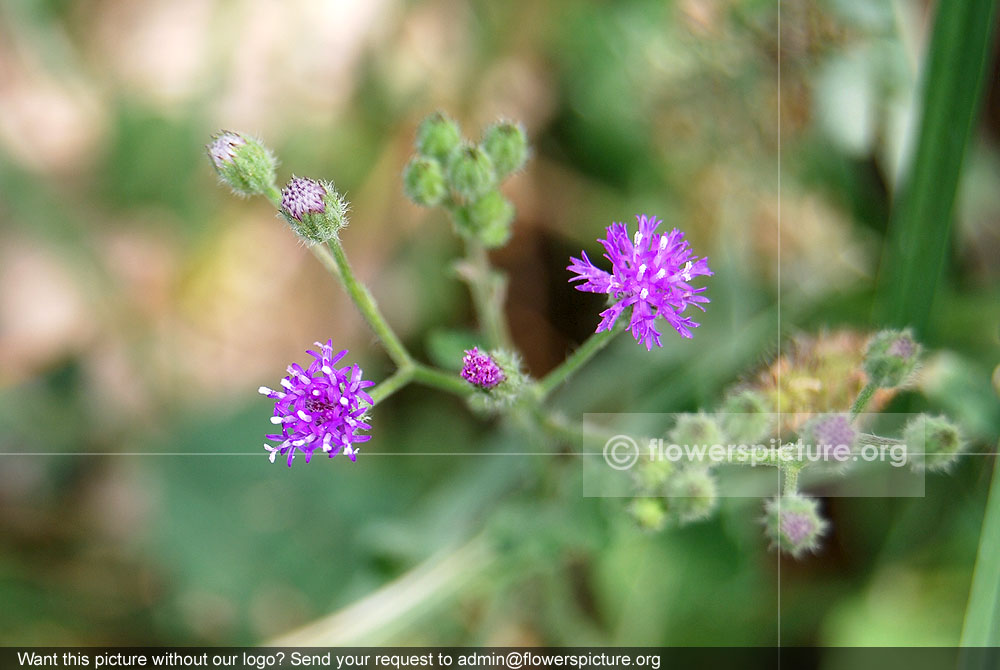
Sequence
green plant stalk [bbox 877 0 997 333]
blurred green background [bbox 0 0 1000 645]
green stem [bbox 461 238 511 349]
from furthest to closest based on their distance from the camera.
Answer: blurred green background [bbox 0 0 1000 645]
green plant stalk [bbox 877 0 997 333]
green stem [bbox 461 238 511 349]

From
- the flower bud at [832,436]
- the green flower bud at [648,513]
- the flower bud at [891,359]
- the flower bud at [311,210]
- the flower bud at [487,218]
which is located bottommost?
the green flower bud at [648,513]

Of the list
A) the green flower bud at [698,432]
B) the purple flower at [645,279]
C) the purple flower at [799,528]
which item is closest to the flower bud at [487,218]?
the purple flower at [645,279]

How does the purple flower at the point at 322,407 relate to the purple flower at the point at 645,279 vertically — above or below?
below

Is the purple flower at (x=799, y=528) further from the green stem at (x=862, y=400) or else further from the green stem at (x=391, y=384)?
the green stem at (x=391, y=384)

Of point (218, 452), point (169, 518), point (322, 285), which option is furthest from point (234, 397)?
point (322, 285)

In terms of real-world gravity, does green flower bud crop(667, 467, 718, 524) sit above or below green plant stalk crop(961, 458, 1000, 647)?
above

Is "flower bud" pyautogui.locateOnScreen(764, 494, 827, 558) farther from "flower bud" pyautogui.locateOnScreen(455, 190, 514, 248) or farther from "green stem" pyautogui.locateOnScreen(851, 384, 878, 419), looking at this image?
"flower bud" pyautogui.locateOnScreen(455, 190, 514, 248)

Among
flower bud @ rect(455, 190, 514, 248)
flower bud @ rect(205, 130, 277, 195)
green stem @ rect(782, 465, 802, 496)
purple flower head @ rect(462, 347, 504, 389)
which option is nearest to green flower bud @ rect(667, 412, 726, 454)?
green stem @ rect(782, 465, 802, 496)
